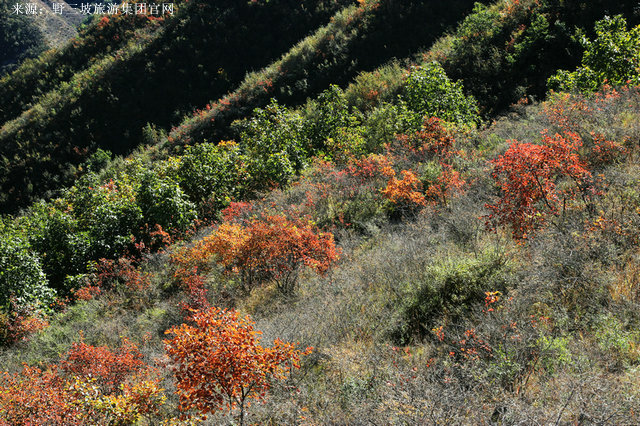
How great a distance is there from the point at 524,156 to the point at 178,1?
145 ft

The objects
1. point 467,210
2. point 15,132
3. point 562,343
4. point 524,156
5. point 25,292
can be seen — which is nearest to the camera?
point 562,343

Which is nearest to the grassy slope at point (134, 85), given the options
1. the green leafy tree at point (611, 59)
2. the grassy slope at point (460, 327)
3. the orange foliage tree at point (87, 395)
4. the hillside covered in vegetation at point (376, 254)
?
the hillside covered in vegetation at point (376, 254)

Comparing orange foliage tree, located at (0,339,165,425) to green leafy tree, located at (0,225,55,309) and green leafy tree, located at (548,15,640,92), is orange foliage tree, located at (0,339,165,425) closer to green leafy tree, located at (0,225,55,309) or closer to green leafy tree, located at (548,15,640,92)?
green leafy tree, located at (0,225,55,309)

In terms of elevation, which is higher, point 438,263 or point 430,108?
point 430,108

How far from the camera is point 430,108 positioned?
13.8 meters

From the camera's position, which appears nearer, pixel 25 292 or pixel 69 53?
pixel 25 292

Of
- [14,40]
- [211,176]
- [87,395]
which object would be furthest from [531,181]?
[14,40]

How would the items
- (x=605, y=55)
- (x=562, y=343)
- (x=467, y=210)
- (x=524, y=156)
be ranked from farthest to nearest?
(x=605, y=55) → (x=467, y=210) → (x=524, y=156) → (x=562, y=343)

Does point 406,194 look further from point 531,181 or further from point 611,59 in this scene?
point 611,59

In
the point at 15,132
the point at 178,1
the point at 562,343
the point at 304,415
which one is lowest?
the point at 304,415

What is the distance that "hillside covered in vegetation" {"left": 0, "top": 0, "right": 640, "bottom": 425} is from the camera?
13.5 feet

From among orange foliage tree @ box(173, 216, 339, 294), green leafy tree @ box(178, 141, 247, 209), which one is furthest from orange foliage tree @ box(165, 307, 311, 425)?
green leafy tree @ box(178, 141, 247, 209)

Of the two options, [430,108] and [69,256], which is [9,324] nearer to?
[69,256]

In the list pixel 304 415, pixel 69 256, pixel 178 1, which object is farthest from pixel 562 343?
pixel 178 1
